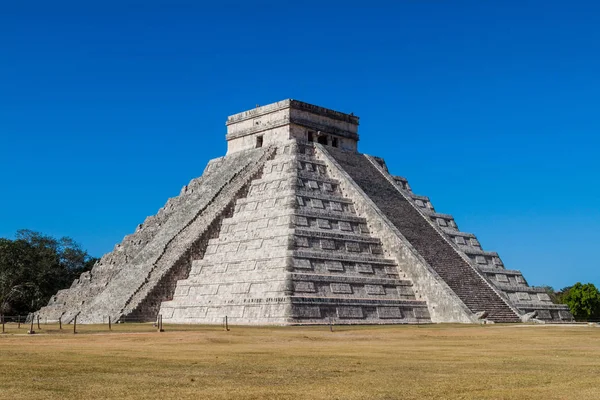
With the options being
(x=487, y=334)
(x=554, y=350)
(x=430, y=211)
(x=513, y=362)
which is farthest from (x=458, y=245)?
(x=513, y=362)

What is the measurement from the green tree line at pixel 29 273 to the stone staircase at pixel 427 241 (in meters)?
21.9

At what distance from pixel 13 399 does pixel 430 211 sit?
34476 mm

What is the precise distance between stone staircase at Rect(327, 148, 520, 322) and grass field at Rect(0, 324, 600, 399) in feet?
40.5

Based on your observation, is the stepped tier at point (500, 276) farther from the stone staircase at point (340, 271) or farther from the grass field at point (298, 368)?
the grass field at point (298, 368)

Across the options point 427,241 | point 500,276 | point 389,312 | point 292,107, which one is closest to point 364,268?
point 389,312

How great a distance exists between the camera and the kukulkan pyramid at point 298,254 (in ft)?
101

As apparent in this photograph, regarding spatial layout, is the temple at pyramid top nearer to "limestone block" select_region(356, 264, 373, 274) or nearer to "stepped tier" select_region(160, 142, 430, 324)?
"stepped tier" select_region(160, 142, 430, 324)

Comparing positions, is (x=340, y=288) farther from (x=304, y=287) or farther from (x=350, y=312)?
(x=304, y=287)

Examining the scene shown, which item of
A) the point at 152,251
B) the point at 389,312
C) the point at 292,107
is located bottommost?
the point at 389,312

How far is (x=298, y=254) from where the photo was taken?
31219 millimetres

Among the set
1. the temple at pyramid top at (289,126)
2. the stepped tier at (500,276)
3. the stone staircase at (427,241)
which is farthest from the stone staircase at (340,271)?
the stepped tier at (500,276)

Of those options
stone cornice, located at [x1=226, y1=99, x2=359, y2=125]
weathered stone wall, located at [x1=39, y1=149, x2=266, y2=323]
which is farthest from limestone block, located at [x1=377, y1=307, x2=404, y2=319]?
stone cornice, located at [x1=226, y1=99, x2=359, y2=125]

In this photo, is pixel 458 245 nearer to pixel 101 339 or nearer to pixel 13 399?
pixel 101 339

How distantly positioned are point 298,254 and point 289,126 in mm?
12062
